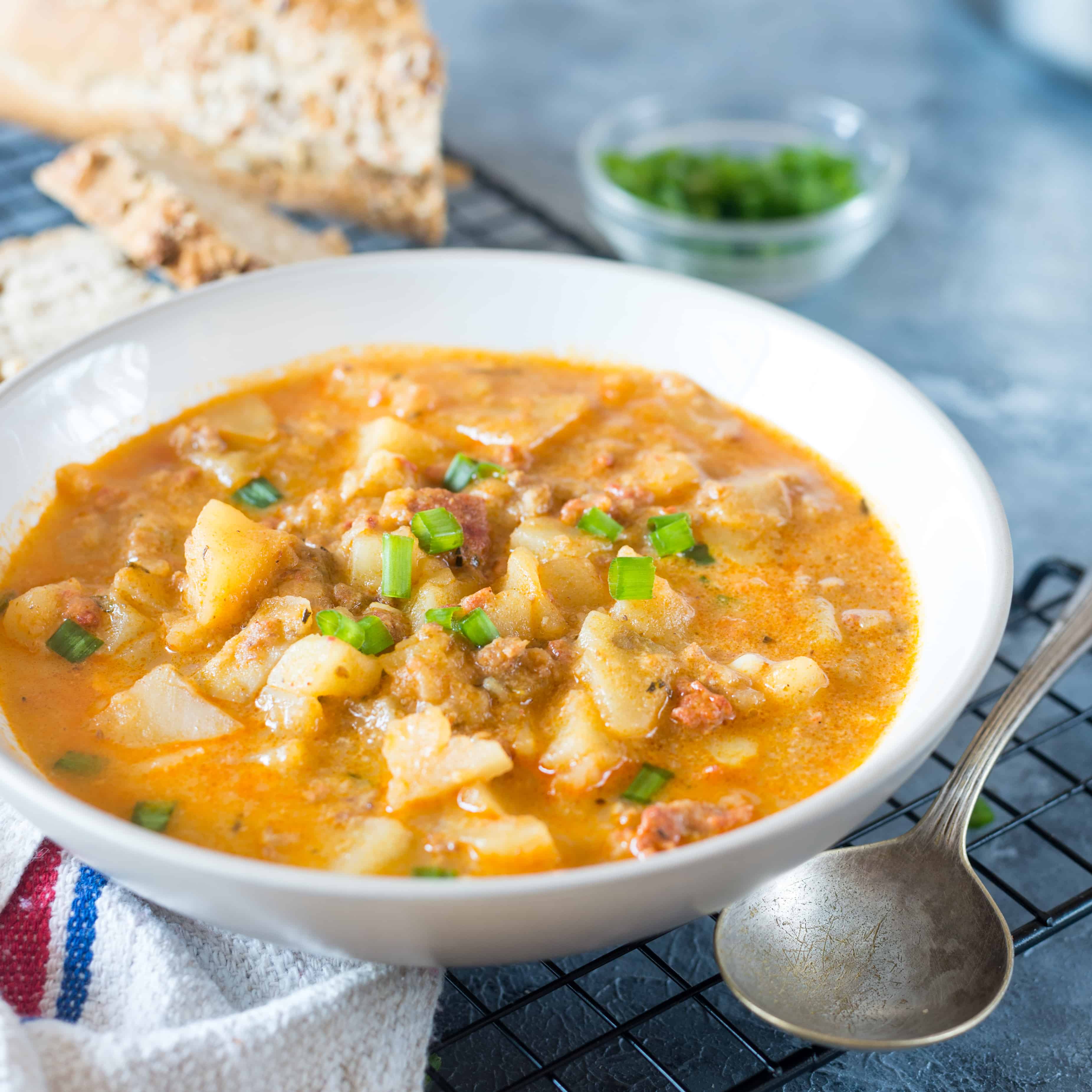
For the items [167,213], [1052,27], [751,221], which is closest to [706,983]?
[167,213]

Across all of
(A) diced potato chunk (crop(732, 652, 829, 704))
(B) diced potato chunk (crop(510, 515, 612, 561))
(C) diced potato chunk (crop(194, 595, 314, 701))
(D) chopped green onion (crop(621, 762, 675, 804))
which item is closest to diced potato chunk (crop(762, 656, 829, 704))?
(A) diced potato chunk (crop(732, 652, 829, 704))

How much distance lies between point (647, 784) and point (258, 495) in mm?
1625

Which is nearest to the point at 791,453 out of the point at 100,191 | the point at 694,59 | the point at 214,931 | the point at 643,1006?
the point at 643,1006

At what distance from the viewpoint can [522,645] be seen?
3041 mm

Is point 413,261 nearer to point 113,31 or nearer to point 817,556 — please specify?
point 817,556

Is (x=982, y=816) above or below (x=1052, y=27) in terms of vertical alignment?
below

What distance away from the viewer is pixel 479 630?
308cm

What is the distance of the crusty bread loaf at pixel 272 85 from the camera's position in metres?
5.68

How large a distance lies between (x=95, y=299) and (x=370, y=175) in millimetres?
1610

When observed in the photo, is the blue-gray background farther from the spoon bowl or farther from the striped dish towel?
the striped dish towel

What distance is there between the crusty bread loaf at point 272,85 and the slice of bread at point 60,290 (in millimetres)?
1001

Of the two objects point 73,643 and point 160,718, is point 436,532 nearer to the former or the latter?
point 160,718

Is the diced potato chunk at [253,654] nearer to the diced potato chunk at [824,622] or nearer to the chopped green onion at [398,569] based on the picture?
the chopped green onion at [398,569]

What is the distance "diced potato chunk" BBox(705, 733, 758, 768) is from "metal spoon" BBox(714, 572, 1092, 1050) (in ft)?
0.98
